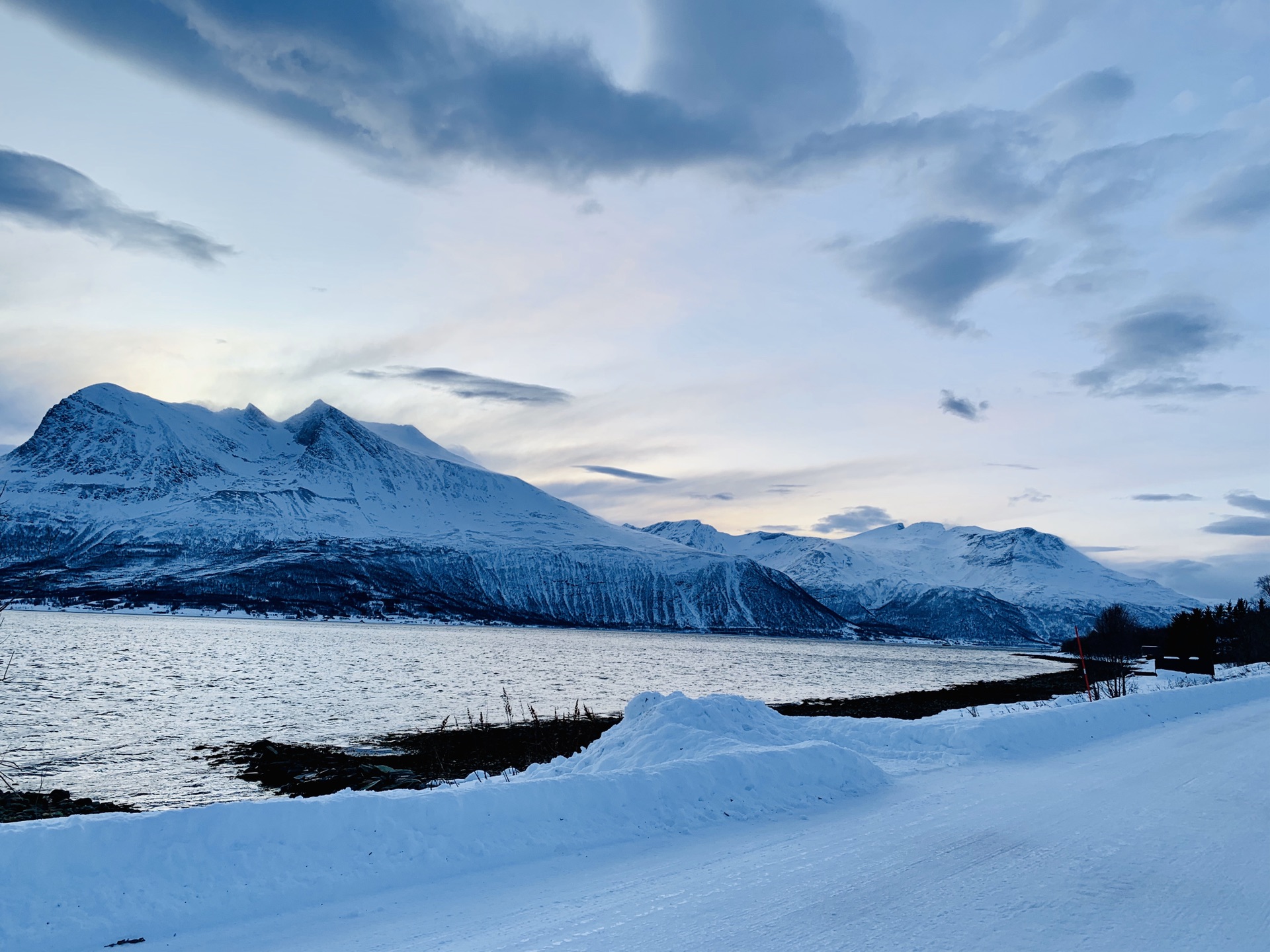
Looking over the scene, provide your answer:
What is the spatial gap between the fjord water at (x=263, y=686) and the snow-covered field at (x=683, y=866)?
52.9 ft

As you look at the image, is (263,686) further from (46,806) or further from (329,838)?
(329,838)

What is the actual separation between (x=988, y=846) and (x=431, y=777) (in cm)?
1920

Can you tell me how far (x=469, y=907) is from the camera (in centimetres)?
742

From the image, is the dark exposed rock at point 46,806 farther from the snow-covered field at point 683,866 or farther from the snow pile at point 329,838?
the snow-covered field at point 683,866

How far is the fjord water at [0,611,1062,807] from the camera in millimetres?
27406

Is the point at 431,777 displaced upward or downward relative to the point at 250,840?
downward

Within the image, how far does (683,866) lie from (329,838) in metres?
3.83

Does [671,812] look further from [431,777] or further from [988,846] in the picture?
[431,777]

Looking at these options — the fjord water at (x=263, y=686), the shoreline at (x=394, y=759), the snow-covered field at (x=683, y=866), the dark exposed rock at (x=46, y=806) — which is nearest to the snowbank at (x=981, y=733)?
the snow-covered field at (x=683, y=866)

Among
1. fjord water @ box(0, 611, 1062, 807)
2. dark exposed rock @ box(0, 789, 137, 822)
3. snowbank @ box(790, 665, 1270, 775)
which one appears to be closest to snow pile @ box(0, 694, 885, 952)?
snowbank @ box(790, 665, 1270, 775)

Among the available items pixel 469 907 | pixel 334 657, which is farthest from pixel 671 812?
pixel 334 657

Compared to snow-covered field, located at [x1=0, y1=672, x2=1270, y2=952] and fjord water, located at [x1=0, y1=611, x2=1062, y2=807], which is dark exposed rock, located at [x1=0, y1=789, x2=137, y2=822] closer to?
fjord water, located at [x1=0, y1=611, x2=1062, y2=807]

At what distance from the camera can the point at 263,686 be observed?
182 feet

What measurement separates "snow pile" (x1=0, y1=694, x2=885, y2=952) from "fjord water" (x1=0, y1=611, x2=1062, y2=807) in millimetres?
15966
